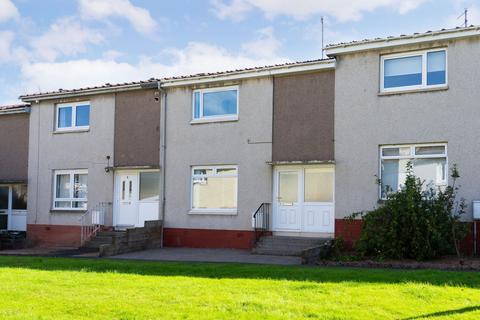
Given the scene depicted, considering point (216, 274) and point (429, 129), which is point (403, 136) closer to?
point (429, 129)

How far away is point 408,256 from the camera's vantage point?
14.4 meters

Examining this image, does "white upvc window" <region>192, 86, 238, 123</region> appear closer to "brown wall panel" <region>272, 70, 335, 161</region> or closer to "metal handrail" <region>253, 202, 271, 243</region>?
"brown wall panel" <region>272, 70, 335, 161</region>

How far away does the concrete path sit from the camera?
15.0 metres

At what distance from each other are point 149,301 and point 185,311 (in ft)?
3.10

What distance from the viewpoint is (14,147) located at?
23.0 metres

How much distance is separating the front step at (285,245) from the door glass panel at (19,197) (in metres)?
10.5

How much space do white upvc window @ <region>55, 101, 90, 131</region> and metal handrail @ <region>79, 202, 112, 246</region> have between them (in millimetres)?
2963

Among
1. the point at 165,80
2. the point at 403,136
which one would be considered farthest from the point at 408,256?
the point at 165,80

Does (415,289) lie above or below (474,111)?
below

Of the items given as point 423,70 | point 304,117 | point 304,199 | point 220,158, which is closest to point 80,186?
point 220,158

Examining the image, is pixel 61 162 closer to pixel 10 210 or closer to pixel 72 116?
pixel 72 116

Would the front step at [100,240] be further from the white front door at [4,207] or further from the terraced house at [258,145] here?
the white front door at [4,207]

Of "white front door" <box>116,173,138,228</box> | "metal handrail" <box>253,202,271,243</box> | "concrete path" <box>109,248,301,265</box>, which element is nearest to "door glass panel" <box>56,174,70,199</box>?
"white front door" <box>116,173,138,228</box>

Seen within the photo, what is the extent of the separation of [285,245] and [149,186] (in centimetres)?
590
